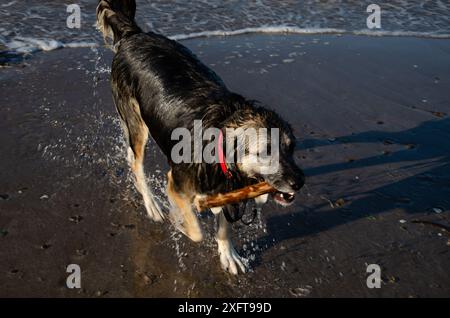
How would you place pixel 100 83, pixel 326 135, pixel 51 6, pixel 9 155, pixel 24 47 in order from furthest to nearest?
pixel 51 6, pixel 24 47, pixel 100 83, pixel 326 135, pixel 9 155

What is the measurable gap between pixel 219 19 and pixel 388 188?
6.53m

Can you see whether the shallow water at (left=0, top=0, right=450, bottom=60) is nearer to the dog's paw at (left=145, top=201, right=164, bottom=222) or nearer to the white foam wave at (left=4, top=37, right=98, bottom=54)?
the white foam wave at (left=4, top=37, right=98, bottom=54)

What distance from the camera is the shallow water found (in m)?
9.12

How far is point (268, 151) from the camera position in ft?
11.0

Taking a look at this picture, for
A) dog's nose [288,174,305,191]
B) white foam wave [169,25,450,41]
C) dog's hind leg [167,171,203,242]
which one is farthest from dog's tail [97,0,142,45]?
white foam wave [169,25,450,41]

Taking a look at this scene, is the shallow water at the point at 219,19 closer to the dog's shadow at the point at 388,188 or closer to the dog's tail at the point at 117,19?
the dog's tail at the point at 117,19

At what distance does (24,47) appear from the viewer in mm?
8484

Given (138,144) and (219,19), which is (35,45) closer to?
(219,19)

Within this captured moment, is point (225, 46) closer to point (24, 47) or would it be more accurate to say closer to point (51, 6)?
point (24, 47)

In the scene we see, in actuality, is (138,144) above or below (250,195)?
below

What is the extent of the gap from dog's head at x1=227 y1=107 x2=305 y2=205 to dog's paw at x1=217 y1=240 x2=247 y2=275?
97cm

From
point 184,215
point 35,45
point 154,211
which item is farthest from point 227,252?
point 35,45

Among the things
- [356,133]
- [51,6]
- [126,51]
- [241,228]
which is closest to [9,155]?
[126,51]
